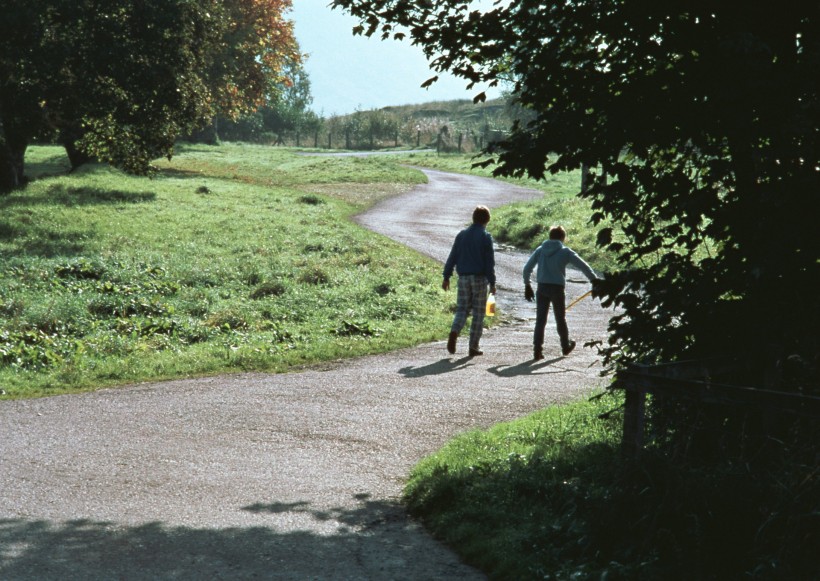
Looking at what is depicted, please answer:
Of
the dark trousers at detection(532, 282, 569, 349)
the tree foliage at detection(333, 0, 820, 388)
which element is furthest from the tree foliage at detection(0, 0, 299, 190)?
the tree foliage at detection(333, 0, 820, 388)

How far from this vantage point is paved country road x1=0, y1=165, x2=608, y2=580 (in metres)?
6.15

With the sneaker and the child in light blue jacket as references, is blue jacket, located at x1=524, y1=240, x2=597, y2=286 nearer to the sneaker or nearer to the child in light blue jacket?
the child in light blue jacket

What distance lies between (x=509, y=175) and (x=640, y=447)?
8.45ft

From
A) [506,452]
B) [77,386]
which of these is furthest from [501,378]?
[77,386]

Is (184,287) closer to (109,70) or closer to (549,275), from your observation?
(549,275)

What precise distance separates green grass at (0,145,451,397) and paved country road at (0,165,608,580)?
1143 mm

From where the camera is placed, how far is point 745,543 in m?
5.25

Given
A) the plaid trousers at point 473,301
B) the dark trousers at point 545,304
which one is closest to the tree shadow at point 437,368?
the plaid trousers at point 473,301

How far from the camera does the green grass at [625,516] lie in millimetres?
5176

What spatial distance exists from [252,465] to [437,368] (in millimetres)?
5528

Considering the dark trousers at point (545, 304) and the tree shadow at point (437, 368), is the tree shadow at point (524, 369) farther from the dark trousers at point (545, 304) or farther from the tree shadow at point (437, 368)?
the tree shadow at point (437, 368)

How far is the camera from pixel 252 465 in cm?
853

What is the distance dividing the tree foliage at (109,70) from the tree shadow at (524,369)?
16.5 meters

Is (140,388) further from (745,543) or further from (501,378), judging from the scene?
(745,543)
